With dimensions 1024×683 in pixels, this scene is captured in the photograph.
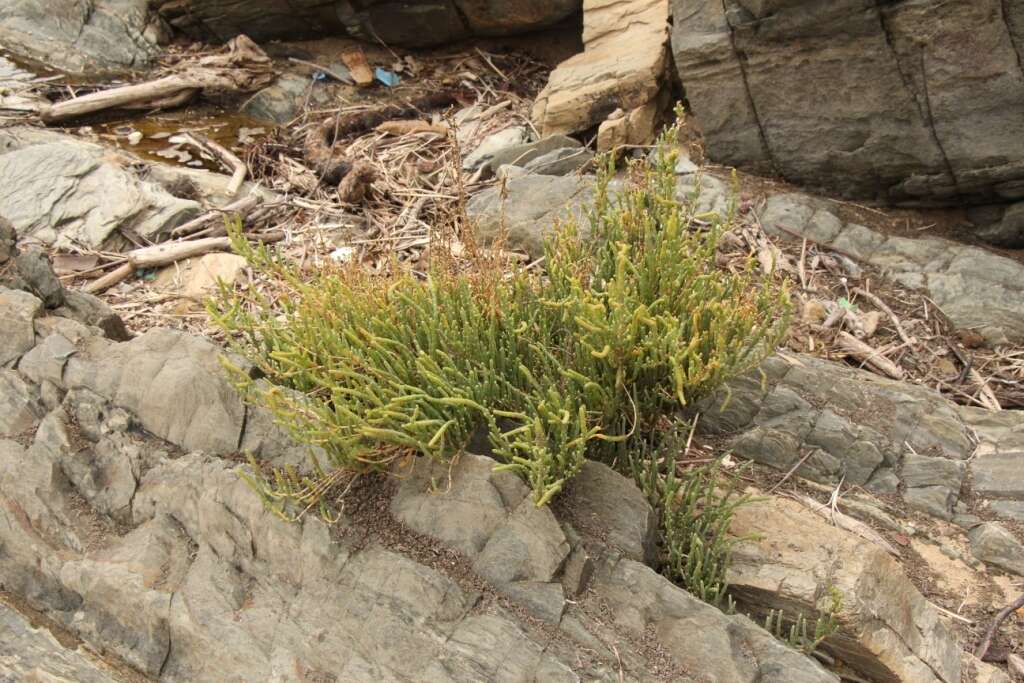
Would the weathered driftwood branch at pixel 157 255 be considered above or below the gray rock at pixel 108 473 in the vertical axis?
below

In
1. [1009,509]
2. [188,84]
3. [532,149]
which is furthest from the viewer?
[188,84]

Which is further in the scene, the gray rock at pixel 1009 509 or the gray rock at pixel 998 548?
the gray rock at pixel 1009 509

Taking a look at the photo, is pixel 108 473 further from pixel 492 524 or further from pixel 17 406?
pixel 492 524

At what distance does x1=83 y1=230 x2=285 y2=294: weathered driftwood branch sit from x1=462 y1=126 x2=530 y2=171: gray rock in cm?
228

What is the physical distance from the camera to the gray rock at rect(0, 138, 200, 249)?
6.42 m

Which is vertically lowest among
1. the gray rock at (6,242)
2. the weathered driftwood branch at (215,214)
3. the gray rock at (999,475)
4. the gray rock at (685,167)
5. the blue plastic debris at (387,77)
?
the gray rock at (999,475)

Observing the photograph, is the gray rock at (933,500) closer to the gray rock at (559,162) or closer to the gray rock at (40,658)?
the gray rock at (40,658)

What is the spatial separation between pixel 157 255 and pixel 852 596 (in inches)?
184

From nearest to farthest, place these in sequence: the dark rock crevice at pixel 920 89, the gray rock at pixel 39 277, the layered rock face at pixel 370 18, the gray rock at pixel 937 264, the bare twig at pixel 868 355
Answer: the gray rock at pixel 39 277, the bare twig at pixel 868 355, the gray rock at pixel 937 264, the dark rock crevice at pixel 920 89, the layered rock face at pixel 370 18

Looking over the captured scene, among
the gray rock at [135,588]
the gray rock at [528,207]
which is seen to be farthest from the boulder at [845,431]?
the gray rock at [135,588]

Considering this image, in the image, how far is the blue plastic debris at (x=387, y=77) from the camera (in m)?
9.81

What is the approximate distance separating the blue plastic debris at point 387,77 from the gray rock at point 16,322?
6031 mm

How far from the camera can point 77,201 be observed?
21.7 ft

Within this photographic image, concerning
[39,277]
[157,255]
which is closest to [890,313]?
[157,255]
